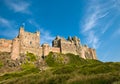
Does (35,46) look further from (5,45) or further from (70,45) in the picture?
(70,45)

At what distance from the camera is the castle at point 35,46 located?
3056 inches

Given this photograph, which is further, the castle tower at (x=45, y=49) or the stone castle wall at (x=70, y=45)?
the stone castle wall at (x=70, y=45)

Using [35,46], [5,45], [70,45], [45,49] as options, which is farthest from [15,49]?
[70,45]

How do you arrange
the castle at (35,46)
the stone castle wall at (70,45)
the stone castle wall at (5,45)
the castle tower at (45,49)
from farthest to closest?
1. the stone castle wall at (70,45)
2. the castle tower at (45,49)
3. the castle at (35,46)
4. the stone castle wall at (5,45)

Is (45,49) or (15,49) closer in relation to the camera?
(15,49)

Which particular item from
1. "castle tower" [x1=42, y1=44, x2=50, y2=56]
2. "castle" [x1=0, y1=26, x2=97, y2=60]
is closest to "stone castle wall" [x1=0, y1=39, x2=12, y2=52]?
"castle" [x1=0, y1=26, x2=97, y2=60]

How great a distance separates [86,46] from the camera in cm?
11100

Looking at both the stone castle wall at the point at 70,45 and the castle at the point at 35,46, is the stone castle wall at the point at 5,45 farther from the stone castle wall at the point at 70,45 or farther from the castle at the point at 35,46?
the stone castle wall at the point at 70,45

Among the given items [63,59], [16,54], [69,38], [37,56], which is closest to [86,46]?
[69,38]

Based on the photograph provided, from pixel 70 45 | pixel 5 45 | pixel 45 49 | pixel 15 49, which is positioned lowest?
pixel 15 49

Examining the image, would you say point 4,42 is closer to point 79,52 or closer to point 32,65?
point 32,65

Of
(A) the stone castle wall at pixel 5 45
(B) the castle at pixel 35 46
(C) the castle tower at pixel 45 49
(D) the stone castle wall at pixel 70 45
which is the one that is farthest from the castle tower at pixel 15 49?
(D) the stone castle wall at pixel 70 45

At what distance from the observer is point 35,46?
282 feet

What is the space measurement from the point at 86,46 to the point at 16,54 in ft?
167
